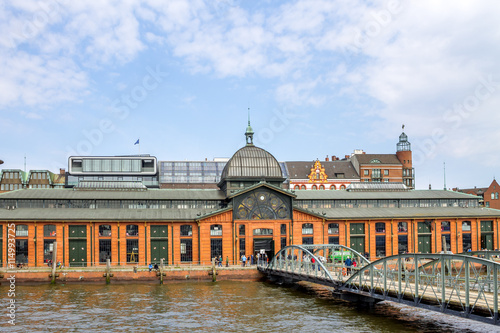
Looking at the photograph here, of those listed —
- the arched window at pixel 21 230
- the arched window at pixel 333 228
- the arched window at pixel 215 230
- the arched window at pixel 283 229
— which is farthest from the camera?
the arched window at pixel 333 228

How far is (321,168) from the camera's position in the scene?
14975 cm

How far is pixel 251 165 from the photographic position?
87000mm

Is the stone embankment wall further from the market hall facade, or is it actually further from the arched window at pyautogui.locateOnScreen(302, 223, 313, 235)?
the arched window at pyautogui.locateOnScreen(302, 223, 313, 235)

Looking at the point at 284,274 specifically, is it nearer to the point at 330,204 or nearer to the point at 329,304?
the point at 329,304

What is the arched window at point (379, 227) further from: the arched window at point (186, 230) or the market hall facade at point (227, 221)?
the arched window at point (186, 230)

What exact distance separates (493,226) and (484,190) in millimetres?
70786

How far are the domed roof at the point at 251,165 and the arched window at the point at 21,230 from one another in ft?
94.5

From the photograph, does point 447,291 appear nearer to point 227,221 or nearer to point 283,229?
point 283,229

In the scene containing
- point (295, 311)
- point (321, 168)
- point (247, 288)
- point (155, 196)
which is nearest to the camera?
point (295, 311)

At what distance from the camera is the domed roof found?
3381 inches

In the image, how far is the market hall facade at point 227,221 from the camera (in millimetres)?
75688

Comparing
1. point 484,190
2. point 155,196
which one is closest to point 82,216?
point 155,196

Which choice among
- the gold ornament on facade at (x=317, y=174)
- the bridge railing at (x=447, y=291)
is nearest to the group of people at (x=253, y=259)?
the bridge railing at (x=447, y=291)

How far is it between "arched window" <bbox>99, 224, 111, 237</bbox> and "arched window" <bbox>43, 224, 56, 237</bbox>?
6.04 m
